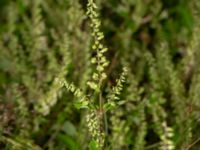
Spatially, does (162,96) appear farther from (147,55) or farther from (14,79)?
(14,79)

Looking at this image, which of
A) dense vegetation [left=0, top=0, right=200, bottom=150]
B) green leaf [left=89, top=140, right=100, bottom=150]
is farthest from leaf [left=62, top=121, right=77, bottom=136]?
green leaf [left=89, top=140, right=100, bottom=150]

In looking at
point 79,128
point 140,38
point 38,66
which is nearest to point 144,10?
point 140,38

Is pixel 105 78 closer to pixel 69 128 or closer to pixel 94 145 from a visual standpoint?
pixel 69 128

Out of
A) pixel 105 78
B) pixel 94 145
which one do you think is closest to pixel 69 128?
pixel 105 78

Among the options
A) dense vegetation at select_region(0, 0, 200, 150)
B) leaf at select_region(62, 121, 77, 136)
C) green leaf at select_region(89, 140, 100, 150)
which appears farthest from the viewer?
leaf at select_region(62, 121, 77, 136)

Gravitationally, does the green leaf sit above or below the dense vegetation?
below

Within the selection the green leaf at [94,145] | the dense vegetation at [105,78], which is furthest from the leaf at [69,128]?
the green leaf at [94,145]

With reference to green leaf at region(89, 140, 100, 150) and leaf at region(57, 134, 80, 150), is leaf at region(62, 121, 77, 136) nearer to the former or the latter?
leaf at region(57, 134, 80, 150)

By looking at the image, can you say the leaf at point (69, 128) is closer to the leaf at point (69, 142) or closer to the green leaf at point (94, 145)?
the leaf at point (69, 142)
